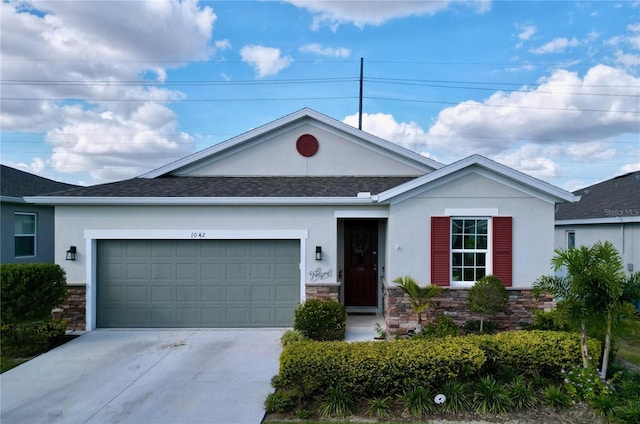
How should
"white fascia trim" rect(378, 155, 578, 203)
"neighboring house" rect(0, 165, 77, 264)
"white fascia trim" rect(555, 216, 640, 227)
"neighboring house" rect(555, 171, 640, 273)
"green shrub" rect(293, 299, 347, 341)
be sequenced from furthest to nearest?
"neighboring house" rect(0, 165, 77, 264)
"neighboring house" rect(555, 171, 640, 273)
"white fascia trim" rect(555, 216, 640, 227)
"white fascia trim" rect(378, 155, 578, 203)
"green shrub" rect(293, 299, 347, 341)

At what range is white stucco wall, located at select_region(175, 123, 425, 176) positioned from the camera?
12.0m

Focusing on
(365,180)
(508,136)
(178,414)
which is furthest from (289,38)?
(508,136)

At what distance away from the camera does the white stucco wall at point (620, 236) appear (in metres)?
11.6

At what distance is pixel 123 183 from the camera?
1067 cm

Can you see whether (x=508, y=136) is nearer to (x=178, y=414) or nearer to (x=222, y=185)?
(x=222, y=185)

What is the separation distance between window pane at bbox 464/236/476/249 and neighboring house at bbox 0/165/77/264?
14.0 m

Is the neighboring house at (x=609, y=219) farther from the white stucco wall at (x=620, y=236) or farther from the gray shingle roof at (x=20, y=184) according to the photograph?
the gray shingle roof at (x=20, y=184)

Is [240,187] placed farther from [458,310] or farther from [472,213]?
[458,310]

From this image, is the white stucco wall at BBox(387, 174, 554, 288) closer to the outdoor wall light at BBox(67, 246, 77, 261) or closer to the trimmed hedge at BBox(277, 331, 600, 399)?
the trimmed hedge at BBox(277, 331, 600, 399)

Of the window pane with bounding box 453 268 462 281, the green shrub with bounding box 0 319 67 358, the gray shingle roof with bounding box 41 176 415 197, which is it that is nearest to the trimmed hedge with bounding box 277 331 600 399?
the window pane with bounding box 453 268 462 281

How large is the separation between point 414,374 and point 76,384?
5522 millimetres

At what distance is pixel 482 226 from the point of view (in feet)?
28.3

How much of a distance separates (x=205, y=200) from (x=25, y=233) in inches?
352

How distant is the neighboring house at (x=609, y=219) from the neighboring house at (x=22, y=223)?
66.0 ft
